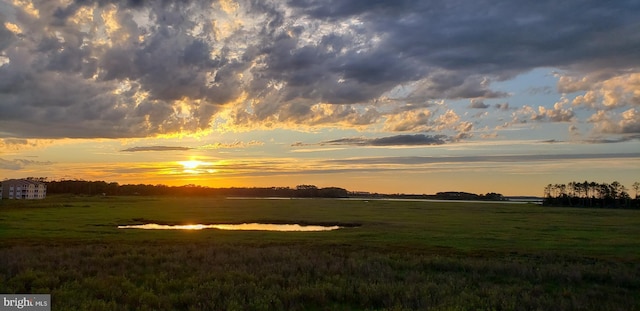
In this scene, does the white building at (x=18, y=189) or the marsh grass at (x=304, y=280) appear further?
the white building at (x=18, y=189)

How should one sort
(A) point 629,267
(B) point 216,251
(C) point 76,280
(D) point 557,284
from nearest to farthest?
(C) point 76,280 < (D) point 557,284 < (A) point 629,267 < (B) point 216,251

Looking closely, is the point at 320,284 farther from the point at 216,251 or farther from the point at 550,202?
the point at 550,202

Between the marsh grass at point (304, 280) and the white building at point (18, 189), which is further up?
the white building at point (18, 189)

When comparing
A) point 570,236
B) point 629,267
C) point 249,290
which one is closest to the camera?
point 249,290

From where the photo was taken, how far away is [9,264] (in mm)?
20078

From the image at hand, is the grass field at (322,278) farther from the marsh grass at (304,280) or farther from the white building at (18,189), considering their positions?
the white building at (18,189)

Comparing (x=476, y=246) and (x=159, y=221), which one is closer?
(x=476, y=246)

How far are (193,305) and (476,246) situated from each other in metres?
24.6

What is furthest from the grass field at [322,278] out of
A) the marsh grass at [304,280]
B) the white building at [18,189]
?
the white building at [18,189]

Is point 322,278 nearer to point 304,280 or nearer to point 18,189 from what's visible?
point 304,280

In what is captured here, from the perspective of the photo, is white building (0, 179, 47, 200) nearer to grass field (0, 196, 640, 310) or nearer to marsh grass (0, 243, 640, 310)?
grass field (0, 196, 640, 310)

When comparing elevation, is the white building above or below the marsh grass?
above

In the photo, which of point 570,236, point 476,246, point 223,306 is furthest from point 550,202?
point 223,306

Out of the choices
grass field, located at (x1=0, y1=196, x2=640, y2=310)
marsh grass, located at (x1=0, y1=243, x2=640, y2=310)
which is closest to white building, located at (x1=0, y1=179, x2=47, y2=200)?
grass field, located at (x1=0, y1=196, x2=640, y2=310)
